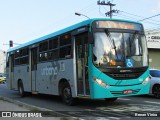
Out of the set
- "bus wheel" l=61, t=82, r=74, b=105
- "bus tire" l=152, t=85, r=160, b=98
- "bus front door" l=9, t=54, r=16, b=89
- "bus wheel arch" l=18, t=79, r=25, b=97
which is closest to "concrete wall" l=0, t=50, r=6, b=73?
"bus front door" l=9, t=54, r=16, b=89

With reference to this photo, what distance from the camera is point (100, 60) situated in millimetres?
12375

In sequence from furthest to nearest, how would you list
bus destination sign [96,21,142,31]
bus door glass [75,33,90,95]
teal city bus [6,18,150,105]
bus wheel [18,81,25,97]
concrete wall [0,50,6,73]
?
concrete wall [0,50,6,73], bus wheel [18,81,25,97], bus door glass [75,33,90,95], bus destination sign [96,21,142,31], teal city bus [6,18,150,105]

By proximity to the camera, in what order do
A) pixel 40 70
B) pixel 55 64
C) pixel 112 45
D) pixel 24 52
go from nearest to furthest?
pixel 112 45 → pixel 55 64 → pixel 40 70 → pixel 24 52

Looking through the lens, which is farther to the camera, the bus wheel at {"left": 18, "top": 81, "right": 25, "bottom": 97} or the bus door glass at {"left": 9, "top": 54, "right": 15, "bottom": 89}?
the bus door glass at {"left": 9, "top": 54, "right": 15, "bottom": 89}

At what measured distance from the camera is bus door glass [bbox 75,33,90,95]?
12898 mm

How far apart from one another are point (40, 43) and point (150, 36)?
33.5m

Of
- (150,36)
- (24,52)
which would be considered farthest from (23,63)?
(150,36)

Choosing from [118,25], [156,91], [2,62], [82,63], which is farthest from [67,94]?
[2,62]

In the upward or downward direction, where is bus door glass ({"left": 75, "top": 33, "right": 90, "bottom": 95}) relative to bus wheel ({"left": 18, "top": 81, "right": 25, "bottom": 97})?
upward

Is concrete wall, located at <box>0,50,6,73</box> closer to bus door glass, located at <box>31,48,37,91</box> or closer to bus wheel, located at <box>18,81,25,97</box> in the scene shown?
bus wheel, located at <box>18,81,25,97</box>

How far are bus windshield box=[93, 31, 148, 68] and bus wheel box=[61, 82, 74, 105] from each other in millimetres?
2409

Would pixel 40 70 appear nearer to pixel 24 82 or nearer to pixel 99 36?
pixel 24 82

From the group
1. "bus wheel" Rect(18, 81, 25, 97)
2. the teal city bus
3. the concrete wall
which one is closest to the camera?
the teal city bus

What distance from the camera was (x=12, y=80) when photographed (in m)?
22.5
